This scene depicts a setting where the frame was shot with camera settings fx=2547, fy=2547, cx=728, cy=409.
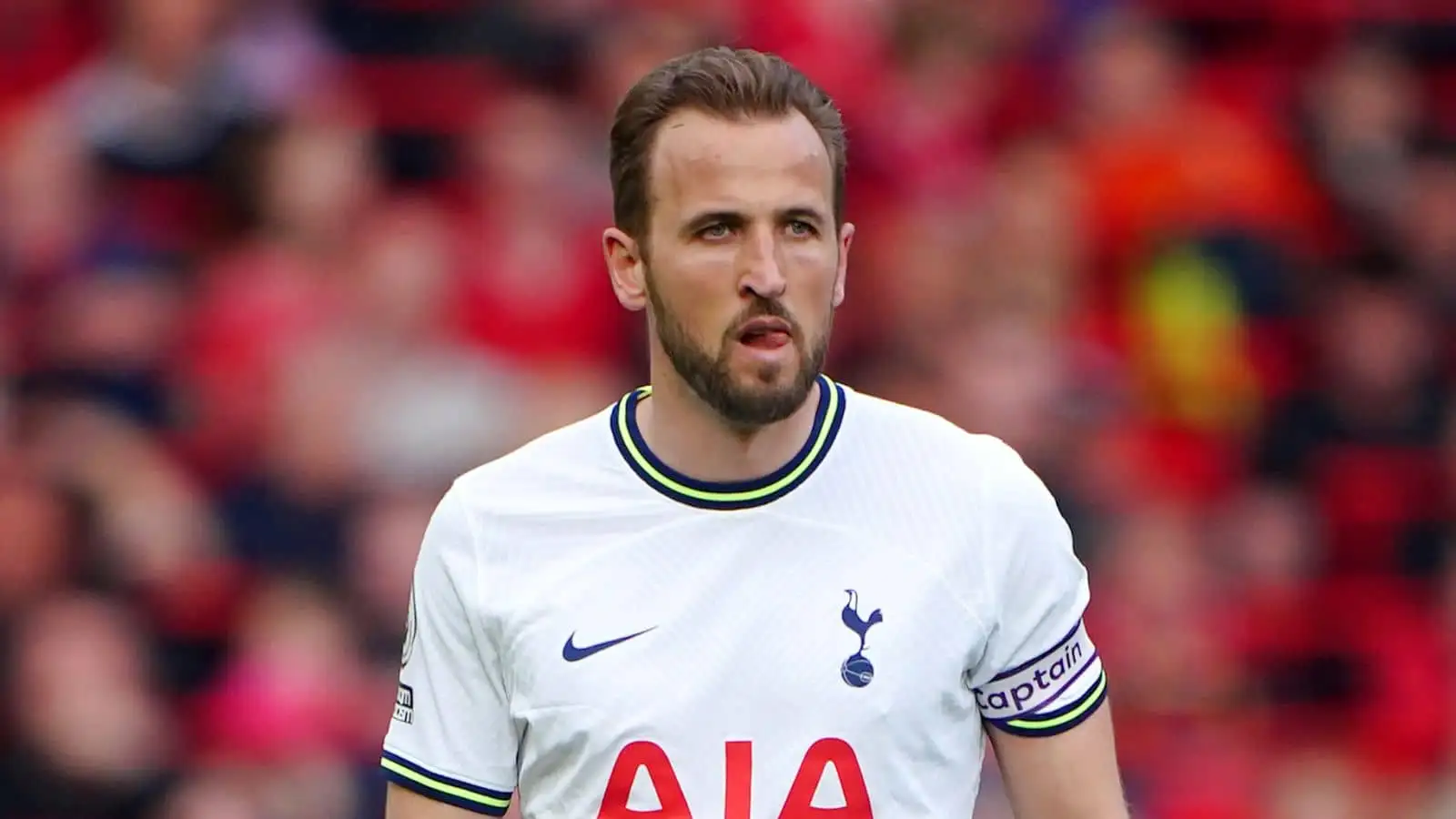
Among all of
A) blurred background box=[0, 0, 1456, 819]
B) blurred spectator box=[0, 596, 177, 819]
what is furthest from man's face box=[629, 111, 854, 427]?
blurred spectator box=[0, 596, 177, 819]

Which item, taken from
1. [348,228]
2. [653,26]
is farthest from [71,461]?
[653,26]

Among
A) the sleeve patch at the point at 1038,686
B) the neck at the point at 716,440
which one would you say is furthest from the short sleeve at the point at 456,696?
the sleeve patch at the point at 1038,686

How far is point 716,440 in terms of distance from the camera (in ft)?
12.9

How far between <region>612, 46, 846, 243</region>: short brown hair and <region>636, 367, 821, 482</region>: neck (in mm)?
273

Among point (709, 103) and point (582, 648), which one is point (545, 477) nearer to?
point (582, 648)

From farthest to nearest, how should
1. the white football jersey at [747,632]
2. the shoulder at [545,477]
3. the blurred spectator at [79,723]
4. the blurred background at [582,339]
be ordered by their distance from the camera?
1. the blurred background at [582,339]
2. the blurred spectator at [79,723]
3. the shoulder at [545,477]
4. the white football jersey at [747,632]

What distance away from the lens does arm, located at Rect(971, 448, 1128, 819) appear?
386cm

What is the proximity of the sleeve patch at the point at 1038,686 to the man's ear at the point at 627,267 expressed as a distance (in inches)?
31.9

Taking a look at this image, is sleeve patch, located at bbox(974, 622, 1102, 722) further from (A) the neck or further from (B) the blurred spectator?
(B) the blurred spectator

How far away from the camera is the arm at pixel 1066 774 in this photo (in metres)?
3.84

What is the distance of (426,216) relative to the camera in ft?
28.3

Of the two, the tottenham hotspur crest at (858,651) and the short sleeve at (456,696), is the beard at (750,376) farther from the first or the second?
the short sleeve at (456,696)

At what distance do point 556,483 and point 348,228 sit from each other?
453 centimetres

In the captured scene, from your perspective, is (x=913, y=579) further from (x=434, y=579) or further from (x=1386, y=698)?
(x=1386, y=698)
